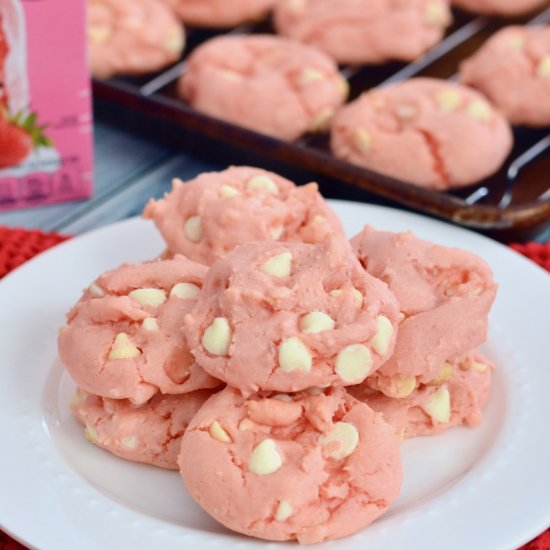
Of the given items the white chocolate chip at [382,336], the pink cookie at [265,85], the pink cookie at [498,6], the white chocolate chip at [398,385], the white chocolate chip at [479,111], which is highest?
the white chocolate chip at [382,336]

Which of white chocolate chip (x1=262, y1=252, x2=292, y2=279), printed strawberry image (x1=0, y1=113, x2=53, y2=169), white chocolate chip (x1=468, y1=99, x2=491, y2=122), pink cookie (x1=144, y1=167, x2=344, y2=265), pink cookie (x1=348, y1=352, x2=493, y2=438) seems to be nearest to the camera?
white chocolate chip (x1=262, y1=252, x2=292, y2=279)

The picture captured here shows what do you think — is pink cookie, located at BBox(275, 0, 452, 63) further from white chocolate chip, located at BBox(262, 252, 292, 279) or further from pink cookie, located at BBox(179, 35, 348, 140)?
white chocolate chip, located at BBox(262, 252, 292, 279)

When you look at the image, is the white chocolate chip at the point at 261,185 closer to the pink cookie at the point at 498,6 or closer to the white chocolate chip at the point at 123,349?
the white chocolate chip at the point at 123,349

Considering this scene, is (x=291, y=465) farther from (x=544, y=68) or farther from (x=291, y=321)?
(x=544, y=68)

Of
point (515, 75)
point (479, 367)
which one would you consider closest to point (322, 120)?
point (515, 75)

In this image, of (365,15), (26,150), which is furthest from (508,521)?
(365,15)

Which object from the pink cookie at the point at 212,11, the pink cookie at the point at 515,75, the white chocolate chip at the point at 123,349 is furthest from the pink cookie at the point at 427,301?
the pink cookie at the point at 212,11

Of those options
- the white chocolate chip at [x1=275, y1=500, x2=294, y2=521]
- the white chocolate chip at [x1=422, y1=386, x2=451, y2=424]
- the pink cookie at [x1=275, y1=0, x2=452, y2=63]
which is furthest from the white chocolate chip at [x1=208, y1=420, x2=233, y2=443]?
the pink cookie at [x1=275, y1=0, x2=452, y2=63]
